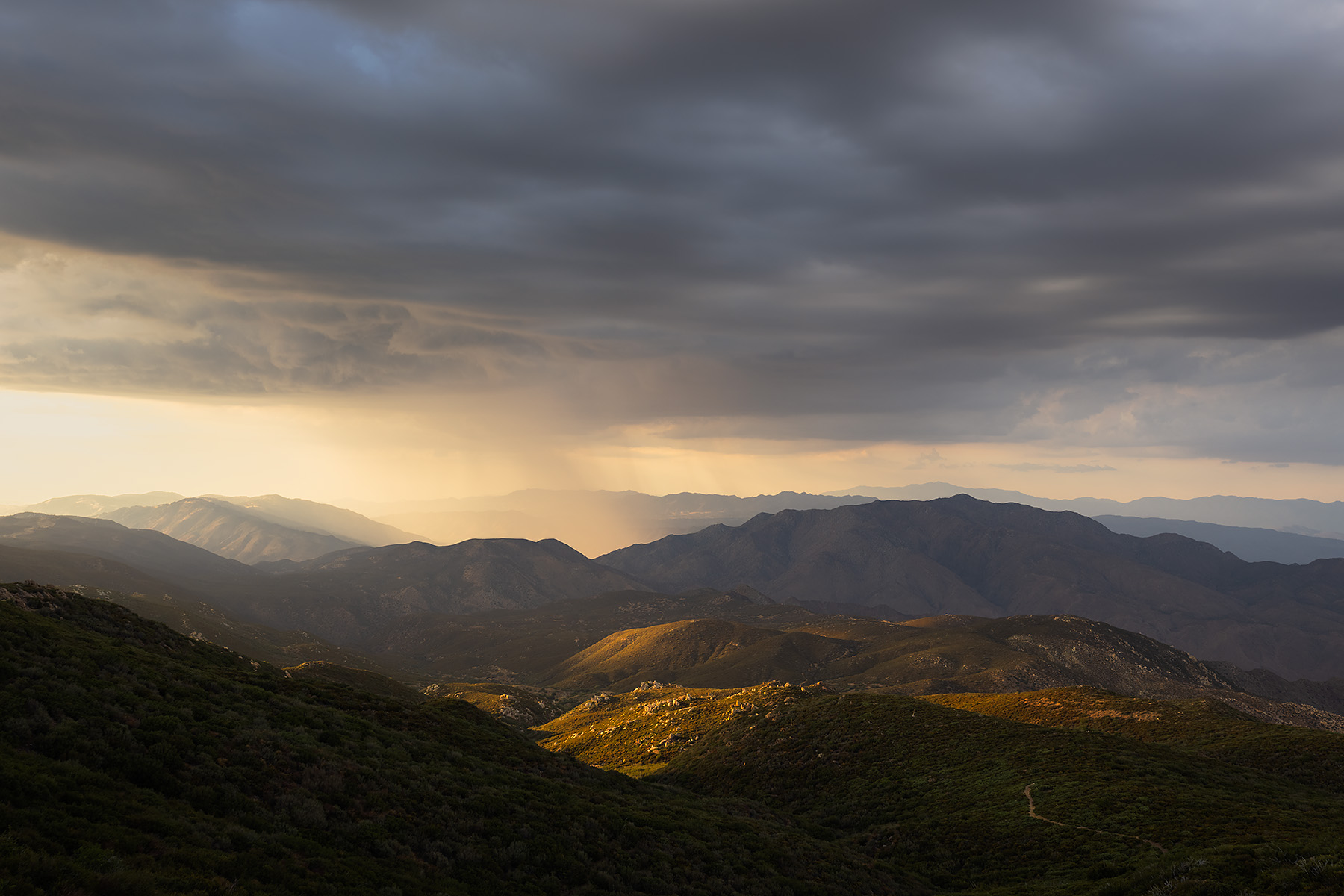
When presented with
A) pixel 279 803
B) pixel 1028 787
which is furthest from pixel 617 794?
pixel 1028 787

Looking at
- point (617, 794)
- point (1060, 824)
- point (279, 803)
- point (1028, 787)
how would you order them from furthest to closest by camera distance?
point (1028, 787) < point (617, 794) < point (1060, 824) < point (279, 803)

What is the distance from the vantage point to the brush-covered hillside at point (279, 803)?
1995 centimetres

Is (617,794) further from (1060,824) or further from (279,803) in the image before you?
(1060,824)

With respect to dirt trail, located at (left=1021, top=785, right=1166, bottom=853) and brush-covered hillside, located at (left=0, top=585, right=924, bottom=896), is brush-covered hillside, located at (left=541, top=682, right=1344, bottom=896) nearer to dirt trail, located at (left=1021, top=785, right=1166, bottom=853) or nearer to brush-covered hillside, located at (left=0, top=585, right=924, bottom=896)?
dirt trail, located at (left=1021, top=785, right=1166, bottom=853)

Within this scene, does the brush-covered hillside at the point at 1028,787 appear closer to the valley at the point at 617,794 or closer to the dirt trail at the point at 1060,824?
the dirt trail at the point at 1060,824

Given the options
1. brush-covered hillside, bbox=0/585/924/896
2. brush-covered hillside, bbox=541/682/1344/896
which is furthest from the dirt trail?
brush-covered hillside, bbox=0/585/924/896

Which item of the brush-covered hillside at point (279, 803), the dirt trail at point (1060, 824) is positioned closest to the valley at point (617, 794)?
the brush-covered hillside at point (279, 803)

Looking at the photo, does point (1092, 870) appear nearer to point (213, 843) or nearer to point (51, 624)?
point (213, 843)

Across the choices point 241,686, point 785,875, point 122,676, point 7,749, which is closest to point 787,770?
point 785,875

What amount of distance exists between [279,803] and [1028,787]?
59.9 metres

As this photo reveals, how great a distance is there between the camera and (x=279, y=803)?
2700 cm

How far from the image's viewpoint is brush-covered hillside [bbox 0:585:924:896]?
65.5 feet

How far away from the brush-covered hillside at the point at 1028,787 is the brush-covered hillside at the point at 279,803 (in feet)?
30.6

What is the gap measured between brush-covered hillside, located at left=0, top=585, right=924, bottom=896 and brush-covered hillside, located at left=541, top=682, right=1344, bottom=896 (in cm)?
931
